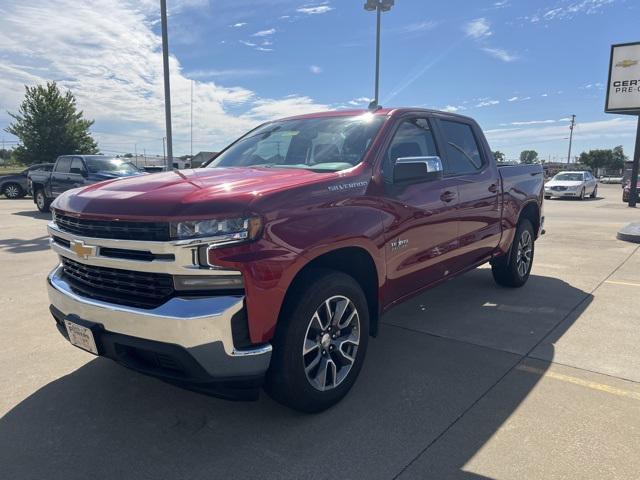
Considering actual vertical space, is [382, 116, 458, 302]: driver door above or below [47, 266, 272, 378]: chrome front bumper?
above

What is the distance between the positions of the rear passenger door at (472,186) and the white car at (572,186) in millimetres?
21312

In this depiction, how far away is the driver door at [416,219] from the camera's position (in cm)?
356

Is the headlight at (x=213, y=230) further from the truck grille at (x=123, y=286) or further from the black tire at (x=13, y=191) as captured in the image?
the black tire at (x=13, y=191)

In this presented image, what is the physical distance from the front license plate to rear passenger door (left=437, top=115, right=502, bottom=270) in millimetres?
3140

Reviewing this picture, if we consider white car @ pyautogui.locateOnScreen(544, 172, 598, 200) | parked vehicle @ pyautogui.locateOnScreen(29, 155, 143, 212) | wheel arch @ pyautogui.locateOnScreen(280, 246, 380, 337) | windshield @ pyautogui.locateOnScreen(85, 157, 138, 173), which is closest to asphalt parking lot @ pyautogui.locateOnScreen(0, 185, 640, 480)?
wheel arch @ pyautogui.locateOnScreen(280, 246, 380, 337)

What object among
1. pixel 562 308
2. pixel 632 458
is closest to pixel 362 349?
pixel 632 458

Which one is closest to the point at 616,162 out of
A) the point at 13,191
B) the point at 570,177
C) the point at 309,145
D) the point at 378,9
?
the point at 570,177

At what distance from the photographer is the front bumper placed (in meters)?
2.46

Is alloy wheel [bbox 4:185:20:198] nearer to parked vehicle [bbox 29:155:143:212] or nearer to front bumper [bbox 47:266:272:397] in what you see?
parked vehicle [bbox 29:155:143:212]

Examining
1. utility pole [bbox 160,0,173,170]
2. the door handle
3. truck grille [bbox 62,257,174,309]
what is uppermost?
utility pole [bbox 160,0,173,170]

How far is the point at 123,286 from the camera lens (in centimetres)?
277

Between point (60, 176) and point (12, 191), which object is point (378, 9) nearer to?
point (60, 176)

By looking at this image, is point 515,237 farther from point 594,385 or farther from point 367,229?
point 367,229

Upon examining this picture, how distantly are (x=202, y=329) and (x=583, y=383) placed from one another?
2724 millimetres
